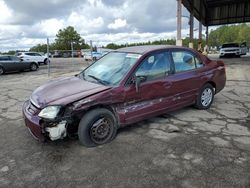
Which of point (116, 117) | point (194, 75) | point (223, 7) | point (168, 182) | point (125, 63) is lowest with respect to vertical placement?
point (168, 182)

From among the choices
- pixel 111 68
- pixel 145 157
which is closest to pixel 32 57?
pixel 111 68

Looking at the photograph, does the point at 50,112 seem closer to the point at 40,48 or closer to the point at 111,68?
the point at 111,68

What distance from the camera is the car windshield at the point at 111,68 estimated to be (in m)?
3.98

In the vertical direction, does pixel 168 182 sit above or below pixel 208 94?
below

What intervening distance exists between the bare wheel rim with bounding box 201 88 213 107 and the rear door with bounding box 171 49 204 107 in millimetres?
319

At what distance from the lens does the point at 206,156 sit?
10.8 ft

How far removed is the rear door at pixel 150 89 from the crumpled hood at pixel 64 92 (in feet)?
1.68

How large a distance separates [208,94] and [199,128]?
4.69 feet

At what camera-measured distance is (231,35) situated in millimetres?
86688

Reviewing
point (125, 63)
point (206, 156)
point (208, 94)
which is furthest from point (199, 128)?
Answer: point (125, 63)

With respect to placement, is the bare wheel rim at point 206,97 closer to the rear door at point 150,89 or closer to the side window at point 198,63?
the side window at point 198,63

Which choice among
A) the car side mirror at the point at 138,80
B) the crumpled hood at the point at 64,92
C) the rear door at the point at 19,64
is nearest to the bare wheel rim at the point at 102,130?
the crumpled hood at the point at 64,92

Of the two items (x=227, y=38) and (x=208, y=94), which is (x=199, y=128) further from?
(x=227, y=38)

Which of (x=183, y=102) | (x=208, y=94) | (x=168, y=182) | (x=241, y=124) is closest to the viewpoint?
(x=168, y=182)
